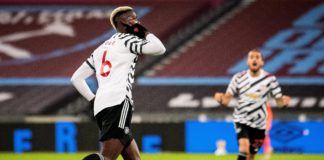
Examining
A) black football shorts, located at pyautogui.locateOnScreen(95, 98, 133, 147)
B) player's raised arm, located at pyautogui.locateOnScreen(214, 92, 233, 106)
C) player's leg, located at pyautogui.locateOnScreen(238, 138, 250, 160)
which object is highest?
player's raised arm, located at pyautogui.locateOnScreen(214, 92, 233, 106)

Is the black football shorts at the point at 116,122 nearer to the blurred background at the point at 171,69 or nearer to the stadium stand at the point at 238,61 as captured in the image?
the blurred background at the point at 171,69

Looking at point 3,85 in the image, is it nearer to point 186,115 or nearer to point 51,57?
point 51,57

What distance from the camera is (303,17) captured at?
20.2m

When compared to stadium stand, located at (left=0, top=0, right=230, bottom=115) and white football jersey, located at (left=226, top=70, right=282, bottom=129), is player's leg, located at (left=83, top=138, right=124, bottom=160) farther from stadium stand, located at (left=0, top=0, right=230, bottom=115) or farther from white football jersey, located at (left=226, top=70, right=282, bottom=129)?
stadium stand, located at (left=0, top=0, right=230, bottom=115)

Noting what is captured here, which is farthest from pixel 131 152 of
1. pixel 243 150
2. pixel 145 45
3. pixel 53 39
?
pixel 53 39

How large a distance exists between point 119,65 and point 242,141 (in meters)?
3.64

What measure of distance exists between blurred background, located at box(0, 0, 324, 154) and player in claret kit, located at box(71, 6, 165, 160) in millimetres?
8490

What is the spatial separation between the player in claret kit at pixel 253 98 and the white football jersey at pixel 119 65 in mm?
3537

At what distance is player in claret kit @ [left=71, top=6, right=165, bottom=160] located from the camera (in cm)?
648

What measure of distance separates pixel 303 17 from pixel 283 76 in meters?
2.15

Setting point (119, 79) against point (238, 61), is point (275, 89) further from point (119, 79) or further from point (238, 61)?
point (238, 61)

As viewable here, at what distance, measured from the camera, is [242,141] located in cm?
986

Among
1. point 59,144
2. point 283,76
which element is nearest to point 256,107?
point 59,144

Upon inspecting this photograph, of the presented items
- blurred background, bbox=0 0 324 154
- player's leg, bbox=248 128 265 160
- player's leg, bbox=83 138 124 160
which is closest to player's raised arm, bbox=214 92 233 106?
player's leg, bbox=248 128 265 160
